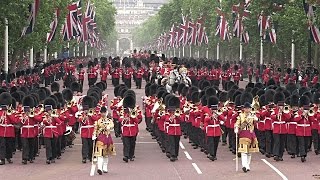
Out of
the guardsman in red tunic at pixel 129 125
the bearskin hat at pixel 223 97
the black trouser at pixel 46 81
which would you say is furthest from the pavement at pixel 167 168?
the black trouser at pixel 46 81

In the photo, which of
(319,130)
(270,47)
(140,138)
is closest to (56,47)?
(270,47)

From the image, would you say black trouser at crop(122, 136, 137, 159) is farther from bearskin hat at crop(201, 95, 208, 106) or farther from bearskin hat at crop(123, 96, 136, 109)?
bearskin hat at crop(201, 95, 208, 106)

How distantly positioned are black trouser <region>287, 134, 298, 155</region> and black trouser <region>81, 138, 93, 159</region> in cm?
508

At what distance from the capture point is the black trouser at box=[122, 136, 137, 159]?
2406 cm

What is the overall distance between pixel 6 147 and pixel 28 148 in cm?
59

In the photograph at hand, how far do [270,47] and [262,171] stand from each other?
168 ft

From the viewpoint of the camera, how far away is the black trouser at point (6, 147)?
23.9m

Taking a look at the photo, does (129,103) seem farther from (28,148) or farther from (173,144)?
(28,148)

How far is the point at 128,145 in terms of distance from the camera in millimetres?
24234

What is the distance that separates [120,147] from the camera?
28078mm

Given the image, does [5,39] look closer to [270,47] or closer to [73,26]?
[73,26]

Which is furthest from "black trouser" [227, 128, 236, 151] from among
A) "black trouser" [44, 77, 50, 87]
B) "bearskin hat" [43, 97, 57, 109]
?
"black trouser" [44, 77, 50, 87]

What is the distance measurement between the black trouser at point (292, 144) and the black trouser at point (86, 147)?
5075 mm

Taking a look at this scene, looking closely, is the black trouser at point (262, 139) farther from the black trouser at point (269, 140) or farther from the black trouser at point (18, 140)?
the black trouser at point (18, 140)
